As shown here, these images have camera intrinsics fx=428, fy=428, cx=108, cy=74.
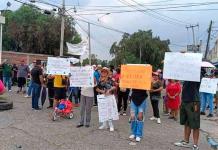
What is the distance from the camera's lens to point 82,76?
39.4 feet

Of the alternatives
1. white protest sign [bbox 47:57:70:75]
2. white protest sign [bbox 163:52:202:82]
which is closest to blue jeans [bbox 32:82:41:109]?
white protest sign [bbox 47:57:70:75]

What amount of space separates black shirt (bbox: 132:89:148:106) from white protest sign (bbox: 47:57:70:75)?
346 centimetres

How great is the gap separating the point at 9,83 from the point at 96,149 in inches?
594

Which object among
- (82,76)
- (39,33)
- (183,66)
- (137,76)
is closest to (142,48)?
(39,33)

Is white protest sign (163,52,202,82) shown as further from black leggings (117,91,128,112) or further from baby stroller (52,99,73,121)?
black leggings (117,91,128,112)

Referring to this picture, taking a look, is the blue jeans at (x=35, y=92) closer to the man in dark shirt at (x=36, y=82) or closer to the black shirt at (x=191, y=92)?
the man in dark shirt at (x=36, y=82)

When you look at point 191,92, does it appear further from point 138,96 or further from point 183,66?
point 138,96

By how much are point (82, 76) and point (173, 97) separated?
441 centimetres

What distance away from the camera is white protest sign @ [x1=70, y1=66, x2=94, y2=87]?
1182cm

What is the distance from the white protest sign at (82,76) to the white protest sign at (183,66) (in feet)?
8.92

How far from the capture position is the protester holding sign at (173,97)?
49.5 feet

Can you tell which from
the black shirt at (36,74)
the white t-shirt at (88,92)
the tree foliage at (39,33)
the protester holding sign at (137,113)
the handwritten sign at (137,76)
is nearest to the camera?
the protester holding sign at (137,113)

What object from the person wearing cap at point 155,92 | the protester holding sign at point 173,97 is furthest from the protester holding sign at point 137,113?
the protester holding sign at point 173,97

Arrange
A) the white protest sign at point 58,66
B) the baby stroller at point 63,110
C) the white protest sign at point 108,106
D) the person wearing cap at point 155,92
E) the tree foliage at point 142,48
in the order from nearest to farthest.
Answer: the white protest sign at point 108,106 → the baby stroller at point 63,110 → the white protest sign at point 58,66 → the person wearing cap at point 155,92 → the tree foliage at point 142,48
